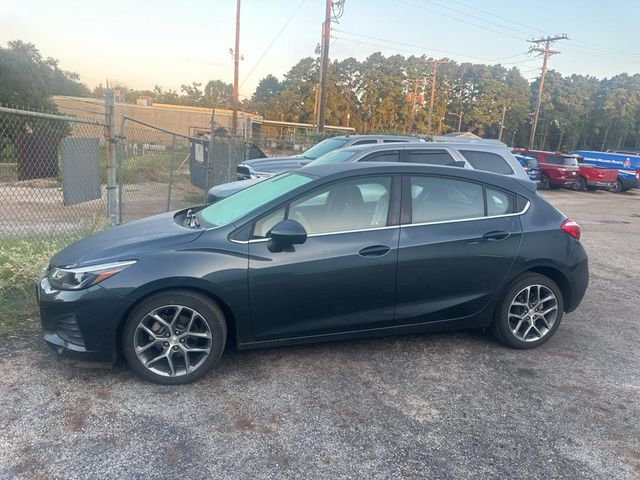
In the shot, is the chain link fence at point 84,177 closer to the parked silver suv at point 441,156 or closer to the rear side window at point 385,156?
the parked silver suv at point 441,156

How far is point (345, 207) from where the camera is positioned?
12.6 feet

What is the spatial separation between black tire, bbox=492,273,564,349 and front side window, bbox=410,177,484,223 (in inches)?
26.7

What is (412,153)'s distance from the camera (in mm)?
7723

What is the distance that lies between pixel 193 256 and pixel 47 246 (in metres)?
3.10

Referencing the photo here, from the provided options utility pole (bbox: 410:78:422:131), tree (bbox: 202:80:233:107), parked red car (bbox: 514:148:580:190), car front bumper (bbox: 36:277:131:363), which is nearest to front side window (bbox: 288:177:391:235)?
car front bumper (bbox: 36:277:131:363)

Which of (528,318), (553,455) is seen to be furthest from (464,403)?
(528,318)

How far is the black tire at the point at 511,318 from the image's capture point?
417 centimetres

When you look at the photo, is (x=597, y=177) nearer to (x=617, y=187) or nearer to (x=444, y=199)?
(x=617, y=187)

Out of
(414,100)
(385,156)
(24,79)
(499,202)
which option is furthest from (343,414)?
(414,100)

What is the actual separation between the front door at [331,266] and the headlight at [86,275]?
89 centimetres

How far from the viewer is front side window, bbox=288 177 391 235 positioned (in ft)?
12.3

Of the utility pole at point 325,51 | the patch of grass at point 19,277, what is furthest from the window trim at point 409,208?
the utility pole at point 325,51

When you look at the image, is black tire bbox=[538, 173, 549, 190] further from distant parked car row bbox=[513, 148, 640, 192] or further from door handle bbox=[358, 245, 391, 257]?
door handle bbox=[358, 245, 391, 257]

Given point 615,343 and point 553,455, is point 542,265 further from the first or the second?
point 553,455
